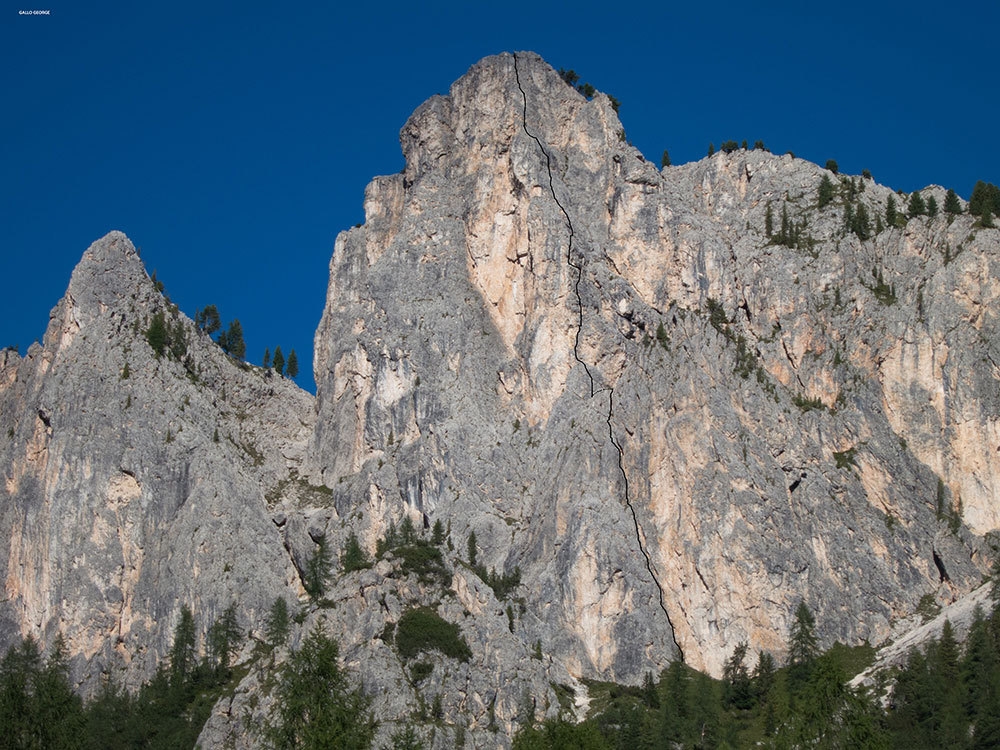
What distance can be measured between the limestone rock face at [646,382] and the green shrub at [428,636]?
10510mm

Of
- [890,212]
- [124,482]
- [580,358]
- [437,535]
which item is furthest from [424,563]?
[890,212]

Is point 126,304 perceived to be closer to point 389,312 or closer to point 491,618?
point 389,312

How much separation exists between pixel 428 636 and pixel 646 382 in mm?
36879

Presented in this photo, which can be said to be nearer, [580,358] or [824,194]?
[580,358]

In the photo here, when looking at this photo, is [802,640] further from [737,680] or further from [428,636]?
[428,636]

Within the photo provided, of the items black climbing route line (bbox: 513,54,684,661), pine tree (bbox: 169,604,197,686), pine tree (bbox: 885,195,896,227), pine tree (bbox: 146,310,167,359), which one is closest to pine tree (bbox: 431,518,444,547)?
black climbing route line (bbox: 513,54,684,661)

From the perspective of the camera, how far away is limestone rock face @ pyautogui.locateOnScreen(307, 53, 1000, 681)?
139 m

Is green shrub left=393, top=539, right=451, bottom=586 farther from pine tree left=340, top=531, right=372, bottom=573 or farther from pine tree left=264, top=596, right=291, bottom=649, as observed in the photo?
pine tree left=264, top=596, right=291, bottom=649

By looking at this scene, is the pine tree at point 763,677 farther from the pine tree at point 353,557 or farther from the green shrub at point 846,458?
the pine tree at point 353,557

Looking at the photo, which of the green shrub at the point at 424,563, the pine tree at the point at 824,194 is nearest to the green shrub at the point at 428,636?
the green shrub at the point at 424,563

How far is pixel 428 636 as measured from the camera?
125438 mm

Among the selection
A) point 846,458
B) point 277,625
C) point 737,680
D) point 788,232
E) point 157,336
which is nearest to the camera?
point 737,680

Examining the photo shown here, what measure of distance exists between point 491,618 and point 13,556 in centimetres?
4856

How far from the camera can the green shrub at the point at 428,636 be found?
124 meters
